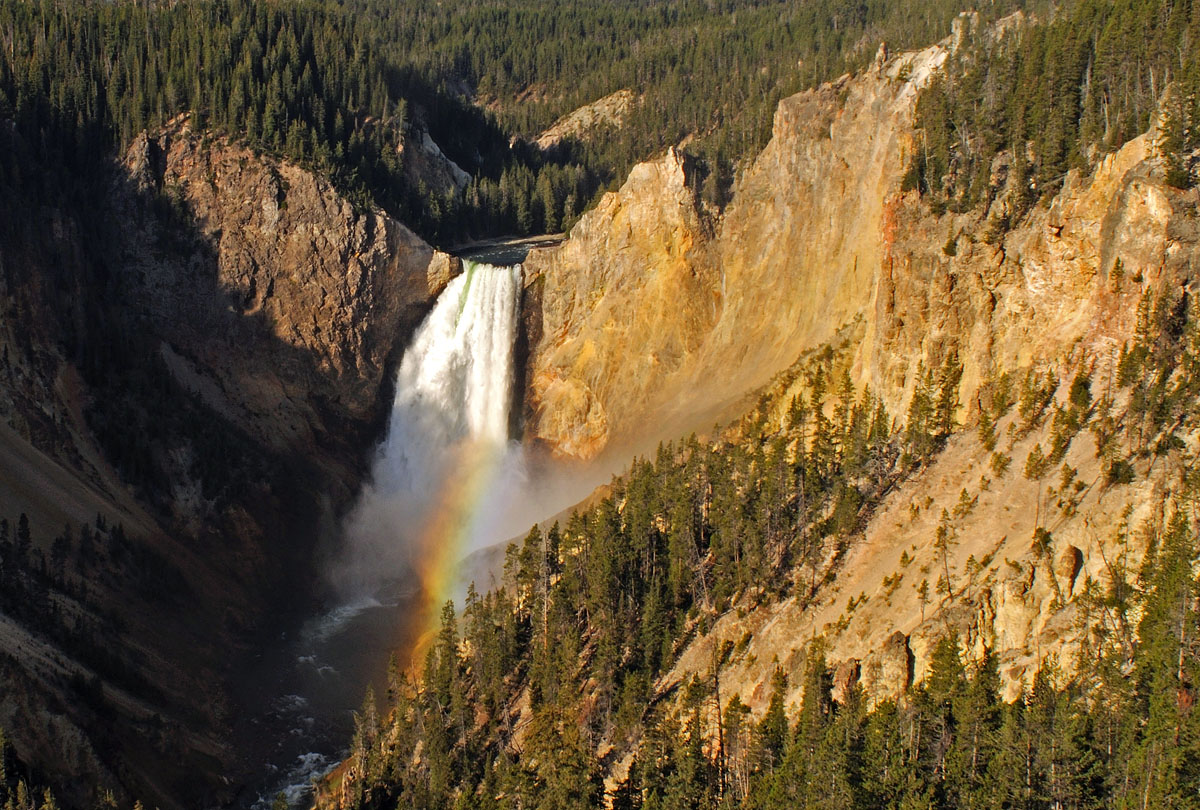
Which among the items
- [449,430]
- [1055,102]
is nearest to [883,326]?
[1055,102]

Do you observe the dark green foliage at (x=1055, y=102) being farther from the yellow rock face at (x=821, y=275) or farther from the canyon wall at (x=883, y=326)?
the yellow rock face at (x=821, y=275)

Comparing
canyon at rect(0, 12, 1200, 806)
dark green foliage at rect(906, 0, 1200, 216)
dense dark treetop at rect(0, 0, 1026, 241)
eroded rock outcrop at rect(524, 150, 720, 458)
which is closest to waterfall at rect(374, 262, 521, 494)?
canyon at rect(0, 12, 1200, 806)

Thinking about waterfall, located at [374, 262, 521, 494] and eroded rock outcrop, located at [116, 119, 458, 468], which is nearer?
eroded rock outcrop, located at [116, 119, 458, 468]

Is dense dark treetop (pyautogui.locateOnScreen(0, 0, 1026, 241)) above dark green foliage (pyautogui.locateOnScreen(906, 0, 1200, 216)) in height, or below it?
above

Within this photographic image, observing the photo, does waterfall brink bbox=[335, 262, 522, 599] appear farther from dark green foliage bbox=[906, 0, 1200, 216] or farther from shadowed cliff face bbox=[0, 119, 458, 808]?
dark green foliage bbox=[906, 0, 1200, 216]

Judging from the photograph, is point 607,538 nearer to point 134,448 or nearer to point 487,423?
point 487,423

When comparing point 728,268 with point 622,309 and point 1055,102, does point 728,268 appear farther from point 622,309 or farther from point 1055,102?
point 1055,102
